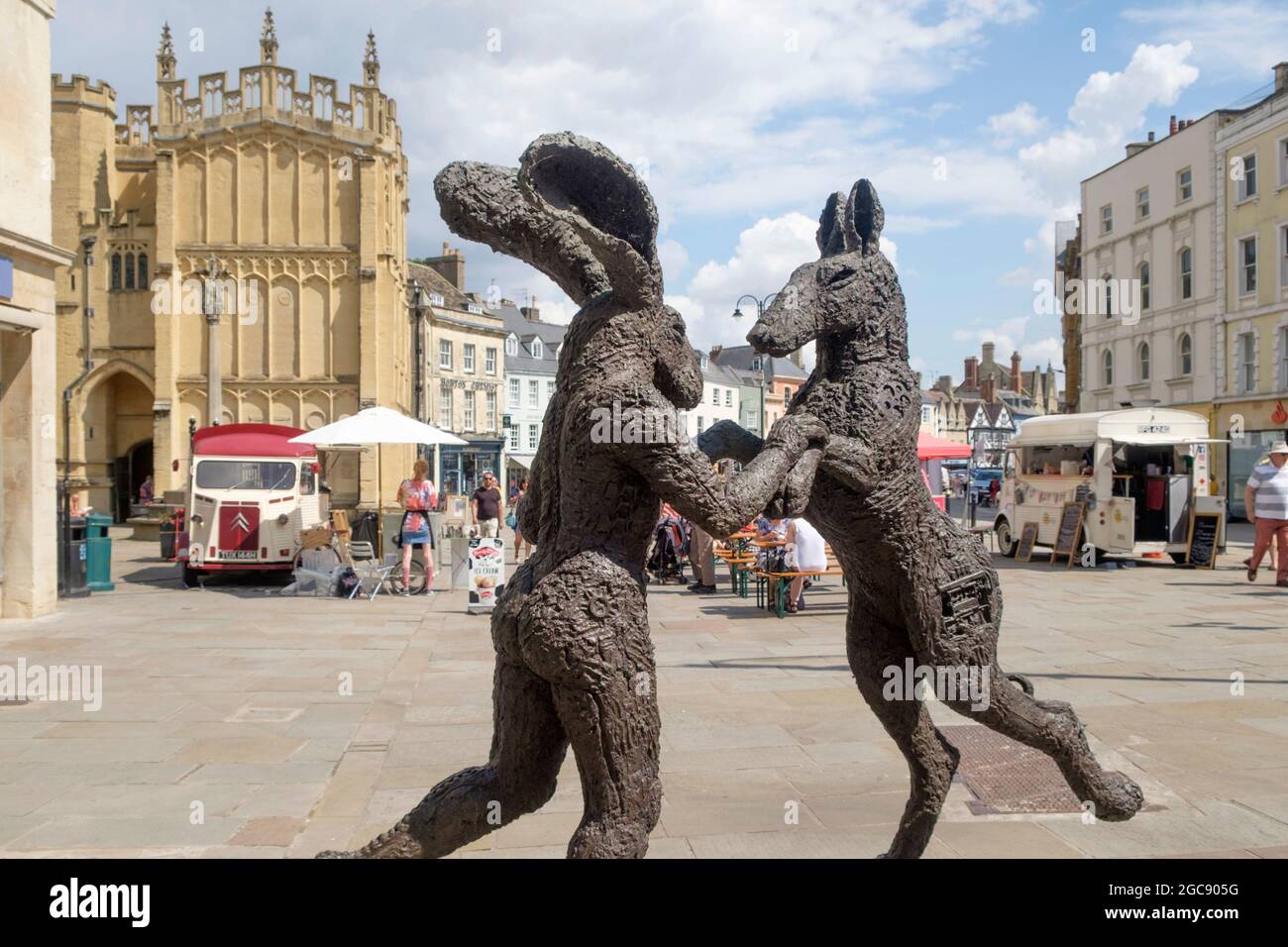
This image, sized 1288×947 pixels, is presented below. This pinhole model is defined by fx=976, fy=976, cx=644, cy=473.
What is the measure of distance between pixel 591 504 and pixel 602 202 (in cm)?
83

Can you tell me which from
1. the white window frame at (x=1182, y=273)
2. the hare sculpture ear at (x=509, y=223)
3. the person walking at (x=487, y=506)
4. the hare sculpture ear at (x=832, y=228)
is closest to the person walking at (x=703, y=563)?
the person walking at (x=487, y=506)

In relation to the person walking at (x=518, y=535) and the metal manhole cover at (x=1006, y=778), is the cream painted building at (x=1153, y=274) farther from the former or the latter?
the metal manhole cover at (x=1006, y=778)

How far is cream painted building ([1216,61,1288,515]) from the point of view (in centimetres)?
2747

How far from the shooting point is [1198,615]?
409 inches

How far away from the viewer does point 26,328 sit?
998cm

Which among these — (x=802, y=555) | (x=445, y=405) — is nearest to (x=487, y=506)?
(x=802, y=555)

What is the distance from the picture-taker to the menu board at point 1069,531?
15.9 metres

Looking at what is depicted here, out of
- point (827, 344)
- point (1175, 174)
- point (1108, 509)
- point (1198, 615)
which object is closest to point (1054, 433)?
point (1108, 509)

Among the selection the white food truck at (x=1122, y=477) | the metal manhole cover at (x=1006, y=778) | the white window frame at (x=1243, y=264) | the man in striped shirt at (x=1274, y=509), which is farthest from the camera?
the white window frame at (x=1243, y=264)

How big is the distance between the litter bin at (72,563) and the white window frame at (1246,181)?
101 feet

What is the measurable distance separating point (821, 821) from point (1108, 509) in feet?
43.1

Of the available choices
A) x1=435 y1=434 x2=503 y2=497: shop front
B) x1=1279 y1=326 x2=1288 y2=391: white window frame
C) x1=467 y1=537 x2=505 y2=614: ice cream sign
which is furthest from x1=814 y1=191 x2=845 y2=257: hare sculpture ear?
x1=435 y1=434 x2=503 y2=497: shop front

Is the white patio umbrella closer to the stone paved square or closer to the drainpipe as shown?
the stone paved square

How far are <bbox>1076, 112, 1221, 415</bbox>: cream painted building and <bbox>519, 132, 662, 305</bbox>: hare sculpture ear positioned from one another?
96.0ft
